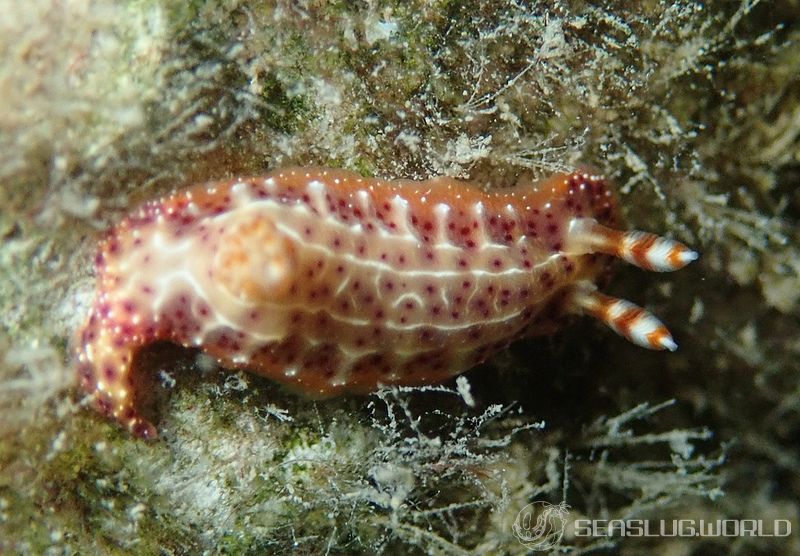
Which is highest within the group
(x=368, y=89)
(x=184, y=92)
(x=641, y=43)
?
(x=641, y=43)

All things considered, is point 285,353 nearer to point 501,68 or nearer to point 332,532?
point 332,532

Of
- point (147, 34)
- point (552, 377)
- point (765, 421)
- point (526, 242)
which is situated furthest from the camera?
point (765, 421)

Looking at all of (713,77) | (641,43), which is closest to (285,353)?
(641,43)

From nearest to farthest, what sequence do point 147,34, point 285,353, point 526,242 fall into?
point 147,34
point 285,353
point 526,242

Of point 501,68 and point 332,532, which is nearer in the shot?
point 501,68

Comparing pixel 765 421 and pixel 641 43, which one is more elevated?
pixel 641 43

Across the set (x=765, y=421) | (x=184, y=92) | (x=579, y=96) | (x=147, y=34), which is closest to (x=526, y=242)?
(x=579, y=96)
